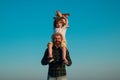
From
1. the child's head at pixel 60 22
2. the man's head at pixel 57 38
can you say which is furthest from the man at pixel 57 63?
the child's head at pixel 60 22

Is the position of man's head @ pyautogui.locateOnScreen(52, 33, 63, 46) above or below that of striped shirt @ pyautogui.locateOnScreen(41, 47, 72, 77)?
above

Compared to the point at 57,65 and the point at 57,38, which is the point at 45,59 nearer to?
the point at 57,65

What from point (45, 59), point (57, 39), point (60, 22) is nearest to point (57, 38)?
A: point (57, 39)

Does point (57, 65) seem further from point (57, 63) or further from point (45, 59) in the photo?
point (45, 59)

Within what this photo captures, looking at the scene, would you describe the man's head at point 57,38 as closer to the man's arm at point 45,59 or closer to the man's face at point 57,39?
the man's face at point 57,39

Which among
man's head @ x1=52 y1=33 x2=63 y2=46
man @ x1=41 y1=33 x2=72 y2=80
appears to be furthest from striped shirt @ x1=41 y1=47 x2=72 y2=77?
man's head @ x1=52 y1=33 x2=63 y2=46

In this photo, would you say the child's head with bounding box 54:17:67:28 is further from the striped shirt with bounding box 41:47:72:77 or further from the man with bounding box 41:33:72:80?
the striped shirt with bounding box 41:47:72:77

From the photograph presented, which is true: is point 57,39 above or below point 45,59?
above

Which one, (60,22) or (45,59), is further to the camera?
(60,22)

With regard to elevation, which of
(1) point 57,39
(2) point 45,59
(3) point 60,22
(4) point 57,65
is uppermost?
(3) point 60,22

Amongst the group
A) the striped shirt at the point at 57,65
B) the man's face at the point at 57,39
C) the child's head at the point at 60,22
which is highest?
the child's head at the point at 60,22

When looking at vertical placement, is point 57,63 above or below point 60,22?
below

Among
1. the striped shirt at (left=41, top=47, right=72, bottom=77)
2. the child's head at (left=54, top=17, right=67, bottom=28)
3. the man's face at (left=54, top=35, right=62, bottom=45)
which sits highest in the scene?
the child's head at (left=54, top=17, right=67, bottom=28)

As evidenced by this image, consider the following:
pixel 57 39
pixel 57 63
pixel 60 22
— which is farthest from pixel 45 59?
pixel 60 22
